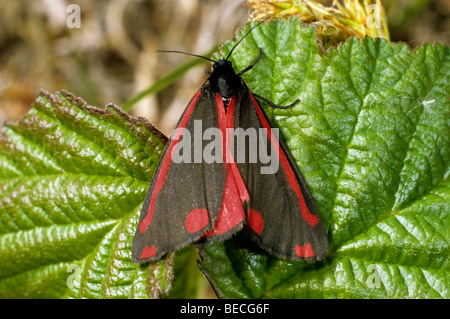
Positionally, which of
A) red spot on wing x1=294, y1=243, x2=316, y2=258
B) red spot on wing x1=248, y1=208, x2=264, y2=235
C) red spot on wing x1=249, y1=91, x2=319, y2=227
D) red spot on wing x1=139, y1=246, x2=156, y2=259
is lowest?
red spot on wing x1=294, y1=243, x2=316, y2=258

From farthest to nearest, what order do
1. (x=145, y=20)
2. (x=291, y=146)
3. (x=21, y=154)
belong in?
(x=145, y=20) → (x=21, y=154) → (x=291, y=146)

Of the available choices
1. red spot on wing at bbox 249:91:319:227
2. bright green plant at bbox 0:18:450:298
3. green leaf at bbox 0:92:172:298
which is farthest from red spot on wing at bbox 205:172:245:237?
green leaf at bbox 0:92:172:298

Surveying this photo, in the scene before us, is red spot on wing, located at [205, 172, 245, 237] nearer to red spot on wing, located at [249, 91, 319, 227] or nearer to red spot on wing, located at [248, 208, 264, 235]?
red spot on wing, located at [248, 208, 264, 235]

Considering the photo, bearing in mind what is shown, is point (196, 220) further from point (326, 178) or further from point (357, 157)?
point (357, 157)

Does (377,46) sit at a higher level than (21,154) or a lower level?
higher

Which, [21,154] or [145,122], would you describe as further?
[21,154]
